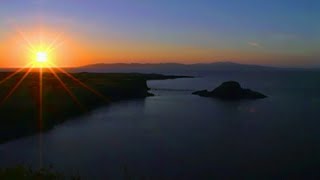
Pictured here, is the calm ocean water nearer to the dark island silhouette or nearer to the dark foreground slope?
the dark foreground slope

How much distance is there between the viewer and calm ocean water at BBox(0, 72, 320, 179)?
22859 mm

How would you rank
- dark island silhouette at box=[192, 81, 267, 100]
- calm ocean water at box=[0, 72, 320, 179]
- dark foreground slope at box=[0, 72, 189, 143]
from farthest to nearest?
dark island silhouette at box=[192, 81, 267, 100]
dark foreground slope at box=[0, 72, 189, 143]
calm ocean water at box=[0, 72, 320, 179]

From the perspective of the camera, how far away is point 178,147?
2869 cm

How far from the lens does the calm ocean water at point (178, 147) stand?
22859 millimetres

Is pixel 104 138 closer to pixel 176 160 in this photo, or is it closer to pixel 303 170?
pixel 176 160

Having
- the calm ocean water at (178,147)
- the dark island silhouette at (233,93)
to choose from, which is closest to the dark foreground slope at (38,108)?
the calm ocean water at (178,147)

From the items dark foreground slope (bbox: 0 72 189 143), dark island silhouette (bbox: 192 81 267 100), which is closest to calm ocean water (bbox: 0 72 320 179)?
dark foreground slope (bbox: 0 72 189 143)

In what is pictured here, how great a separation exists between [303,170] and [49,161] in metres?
14.3

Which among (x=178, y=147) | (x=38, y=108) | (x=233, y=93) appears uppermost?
(x=38, y=108)

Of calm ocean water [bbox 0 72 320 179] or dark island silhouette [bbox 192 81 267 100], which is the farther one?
dark island silhouette [bbox 192 81 267 100]

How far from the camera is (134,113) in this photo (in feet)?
162

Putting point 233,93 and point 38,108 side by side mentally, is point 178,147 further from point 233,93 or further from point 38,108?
point 233,93

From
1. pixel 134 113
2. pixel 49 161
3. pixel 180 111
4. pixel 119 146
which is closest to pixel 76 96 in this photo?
pixel 134 113

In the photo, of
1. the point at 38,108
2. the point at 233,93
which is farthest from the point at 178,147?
the point at 233,93
